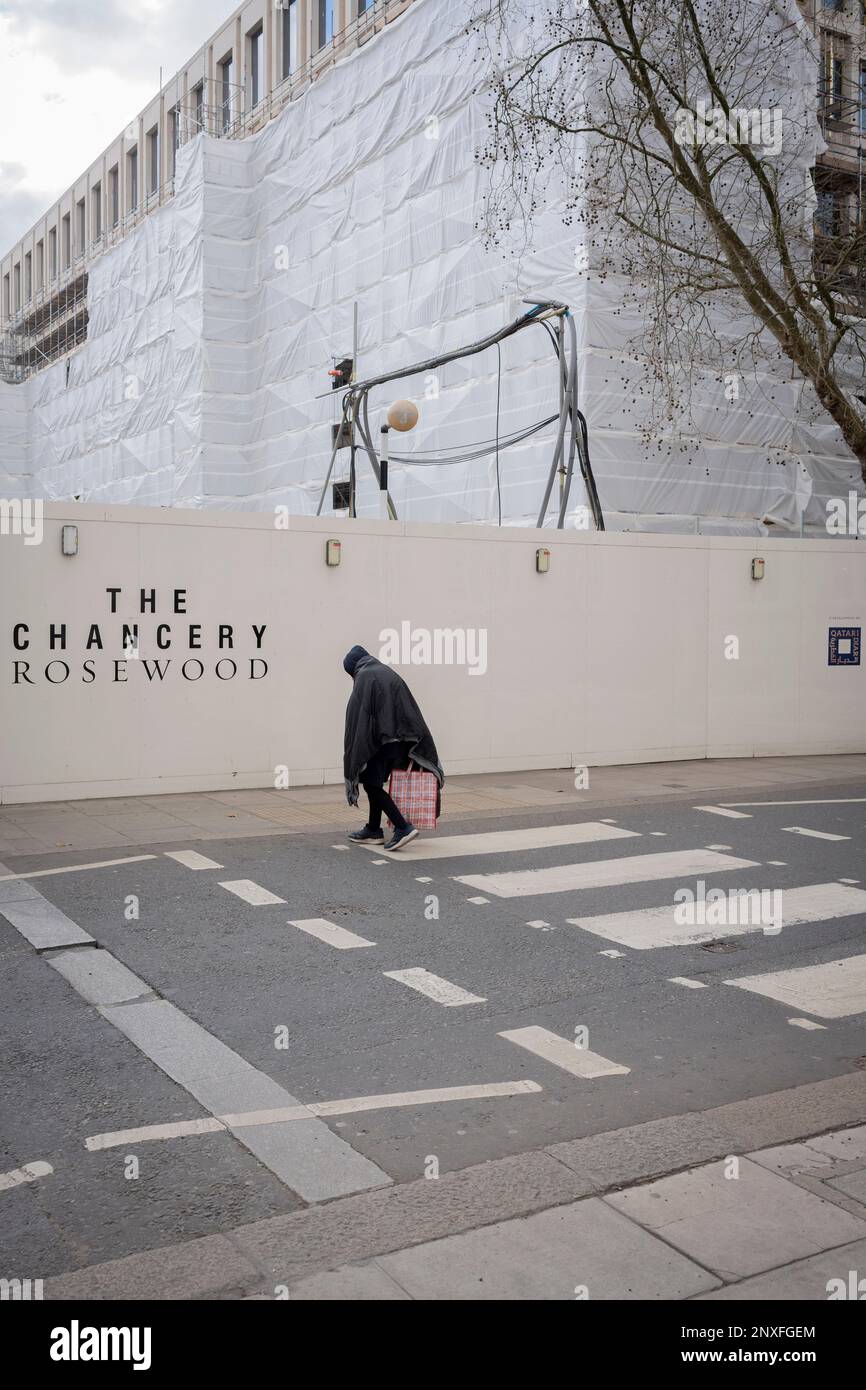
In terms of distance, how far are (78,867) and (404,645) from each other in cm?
578

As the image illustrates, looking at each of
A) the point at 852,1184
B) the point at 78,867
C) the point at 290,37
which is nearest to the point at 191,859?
the point at 78,867

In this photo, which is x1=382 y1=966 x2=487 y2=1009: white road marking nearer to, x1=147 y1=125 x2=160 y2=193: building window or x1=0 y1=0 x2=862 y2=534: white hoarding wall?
x1=0 y1=0 x2=862 y2=534: white hoarding wall

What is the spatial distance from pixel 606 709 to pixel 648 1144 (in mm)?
11152

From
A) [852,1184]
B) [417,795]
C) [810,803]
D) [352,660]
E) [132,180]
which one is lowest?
[852,1184]

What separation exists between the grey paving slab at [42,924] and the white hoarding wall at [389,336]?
14027mm

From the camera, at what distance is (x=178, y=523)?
12664mm

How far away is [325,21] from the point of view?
116ft

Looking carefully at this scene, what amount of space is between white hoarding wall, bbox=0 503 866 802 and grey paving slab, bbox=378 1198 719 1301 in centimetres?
919

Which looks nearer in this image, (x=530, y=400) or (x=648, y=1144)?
(x=648, y=1144)

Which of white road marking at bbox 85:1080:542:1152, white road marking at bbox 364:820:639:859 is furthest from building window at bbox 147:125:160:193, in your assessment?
white road marking at bbox 85:1080:542:1152

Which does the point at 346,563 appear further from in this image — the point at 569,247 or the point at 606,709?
the point at 569,247

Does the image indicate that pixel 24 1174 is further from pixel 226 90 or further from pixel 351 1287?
pixel 226 90

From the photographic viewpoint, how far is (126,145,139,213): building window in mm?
48156
